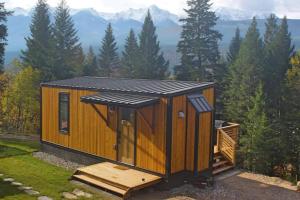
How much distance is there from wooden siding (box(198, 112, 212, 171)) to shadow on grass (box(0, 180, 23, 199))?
5340 millimetres

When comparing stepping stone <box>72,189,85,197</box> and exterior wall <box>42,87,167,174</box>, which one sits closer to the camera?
stepping stone <box>72,189,85,197</box>

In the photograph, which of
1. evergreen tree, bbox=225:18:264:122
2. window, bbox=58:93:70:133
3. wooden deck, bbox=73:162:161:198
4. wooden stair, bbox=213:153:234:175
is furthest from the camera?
evergreen tree, bbox=225:18:264:122

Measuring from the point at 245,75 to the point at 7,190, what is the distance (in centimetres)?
2824

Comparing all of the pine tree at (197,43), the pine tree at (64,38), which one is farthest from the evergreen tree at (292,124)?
the pine tree at (64,38)

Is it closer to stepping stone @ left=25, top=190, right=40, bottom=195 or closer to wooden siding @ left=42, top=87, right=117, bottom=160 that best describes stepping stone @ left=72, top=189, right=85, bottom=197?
stepping stone @ left=25, top=190, right=40, bottom=195

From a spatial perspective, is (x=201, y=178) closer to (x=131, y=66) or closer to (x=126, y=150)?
(x=126, y=150)

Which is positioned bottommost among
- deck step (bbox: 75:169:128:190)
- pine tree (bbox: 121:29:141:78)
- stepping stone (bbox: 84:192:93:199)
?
stepping stone (bbox: 84:192:93:199)

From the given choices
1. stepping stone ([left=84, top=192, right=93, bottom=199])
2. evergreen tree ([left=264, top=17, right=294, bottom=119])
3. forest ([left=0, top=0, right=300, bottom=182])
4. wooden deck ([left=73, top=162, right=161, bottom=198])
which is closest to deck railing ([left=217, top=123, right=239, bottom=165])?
wooden deck ([left=73, top=162, right=161, bottom=198])

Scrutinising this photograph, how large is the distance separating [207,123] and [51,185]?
497 centimetres

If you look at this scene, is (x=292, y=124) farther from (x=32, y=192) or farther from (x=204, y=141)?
(x=32, y=192)

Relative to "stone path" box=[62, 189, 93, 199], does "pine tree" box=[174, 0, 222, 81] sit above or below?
above

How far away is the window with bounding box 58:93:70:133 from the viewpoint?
1443 cm

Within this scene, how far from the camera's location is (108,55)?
165 feet

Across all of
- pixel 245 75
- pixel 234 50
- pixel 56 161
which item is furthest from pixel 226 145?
pixel 234 50
